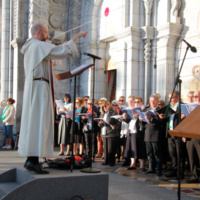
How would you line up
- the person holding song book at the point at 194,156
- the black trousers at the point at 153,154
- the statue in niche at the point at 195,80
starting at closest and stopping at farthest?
the person holding song book at the point at 194,156 → the black trousers at the point at 153,154 → the statue in niche at the point at 195,80

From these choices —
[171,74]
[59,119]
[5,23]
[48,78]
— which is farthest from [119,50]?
[48,78]

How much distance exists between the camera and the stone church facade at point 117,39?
9656mm

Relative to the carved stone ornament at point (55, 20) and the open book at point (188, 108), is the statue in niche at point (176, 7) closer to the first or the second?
the open book at point (188, 108)

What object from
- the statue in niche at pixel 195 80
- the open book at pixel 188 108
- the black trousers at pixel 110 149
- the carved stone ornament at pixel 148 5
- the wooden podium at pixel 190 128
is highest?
the carved stone ornament at pixel 148 5

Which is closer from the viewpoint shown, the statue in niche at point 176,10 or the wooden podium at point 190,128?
the wooden podium at point 190,128

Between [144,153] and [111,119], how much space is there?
128 cm

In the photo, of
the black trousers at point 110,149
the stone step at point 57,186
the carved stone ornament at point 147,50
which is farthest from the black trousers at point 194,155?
the carved stone ornament at point 147,50

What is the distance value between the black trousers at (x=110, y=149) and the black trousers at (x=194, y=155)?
212cm

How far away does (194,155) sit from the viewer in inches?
248

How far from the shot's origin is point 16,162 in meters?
8.27

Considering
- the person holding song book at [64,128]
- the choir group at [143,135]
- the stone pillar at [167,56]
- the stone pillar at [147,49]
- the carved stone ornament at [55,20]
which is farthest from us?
the carved stone ornament at [55,20]

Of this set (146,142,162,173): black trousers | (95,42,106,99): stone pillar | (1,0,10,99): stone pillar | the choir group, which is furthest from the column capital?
(146,142,162,173): black trousers

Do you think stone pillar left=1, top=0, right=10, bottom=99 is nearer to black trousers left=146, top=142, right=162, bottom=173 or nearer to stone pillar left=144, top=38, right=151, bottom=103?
stone pillar left=144, top=38, right=151, bottom=103

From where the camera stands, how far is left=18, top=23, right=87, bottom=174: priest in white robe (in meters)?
4.19
